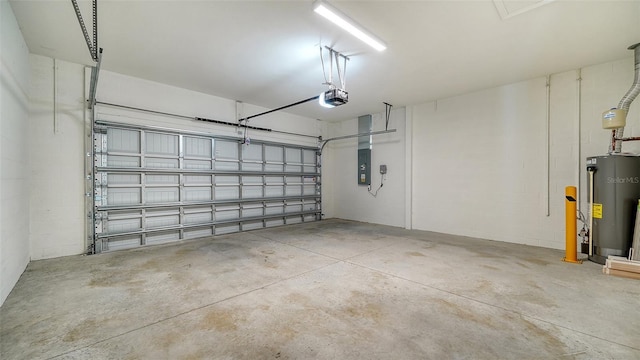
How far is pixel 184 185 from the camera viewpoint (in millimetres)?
5336

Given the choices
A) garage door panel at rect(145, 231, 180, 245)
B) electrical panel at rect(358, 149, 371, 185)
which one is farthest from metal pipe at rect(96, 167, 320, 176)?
electrical panel at rect(358, 149, 371, 185)

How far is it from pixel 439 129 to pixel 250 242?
16.4 ft

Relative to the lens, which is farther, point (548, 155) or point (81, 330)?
point (548, 155)

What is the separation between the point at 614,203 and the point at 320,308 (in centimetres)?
438

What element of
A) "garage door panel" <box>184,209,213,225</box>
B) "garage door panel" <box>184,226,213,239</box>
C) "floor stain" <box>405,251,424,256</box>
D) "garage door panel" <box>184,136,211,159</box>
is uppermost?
"garage door panel" <box>184,136,211,159</box>

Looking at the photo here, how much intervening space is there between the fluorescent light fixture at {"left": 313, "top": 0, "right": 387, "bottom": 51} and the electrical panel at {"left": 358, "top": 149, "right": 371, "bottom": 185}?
13.8ft

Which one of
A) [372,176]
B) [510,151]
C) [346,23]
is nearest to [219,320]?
[346,23]

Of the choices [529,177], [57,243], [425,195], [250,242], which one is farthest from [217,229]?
[529,177]

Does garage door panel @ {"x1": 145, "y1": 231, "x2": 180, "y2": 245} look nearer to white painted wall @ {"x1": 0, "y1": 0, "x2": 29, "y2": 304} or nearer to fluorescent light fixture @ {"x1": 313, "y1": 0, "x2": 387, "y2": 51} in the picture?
white painted wall @ {"x1": 0, "y1": 0, "x2": 29, "y2": 304}

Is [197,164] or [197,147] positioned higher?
[197,147]

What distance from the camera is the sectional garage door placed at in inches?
178

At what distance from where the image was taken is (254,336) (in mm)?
1990

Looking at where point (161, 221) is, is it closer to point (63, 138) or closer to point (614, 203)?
point (63, 138)

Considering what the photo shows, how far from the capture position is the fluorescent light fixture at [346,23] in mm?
2555
